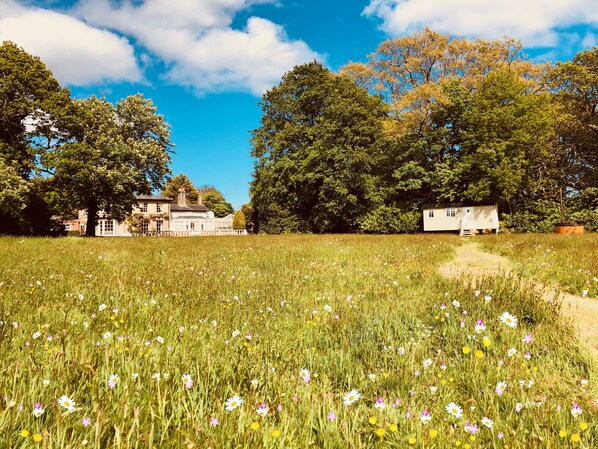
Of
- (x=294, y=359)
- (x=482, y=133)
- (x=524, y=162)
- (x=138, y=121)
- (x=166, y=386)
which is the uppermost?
(x=138, y=121)

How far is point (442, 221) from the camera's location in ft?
113

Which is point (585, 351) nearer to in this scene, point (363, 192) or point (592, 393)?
point (592, 393)

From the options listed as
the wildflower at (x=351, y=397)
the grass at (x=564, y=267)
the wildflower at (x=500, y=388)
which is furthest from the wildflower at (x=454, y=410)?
the grass at (x=564, y=267)

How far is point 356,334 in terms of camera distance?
13.2 ft

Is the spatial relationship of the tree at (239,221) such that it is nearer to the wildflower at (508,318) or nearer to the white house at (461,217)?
the white house at (461,217)

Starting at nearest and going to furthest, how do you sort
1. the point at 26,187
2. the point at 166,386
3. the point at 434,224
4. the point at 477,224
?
the point at 166,386
the point at 26,187
the point at 477,224
the point at 434,224

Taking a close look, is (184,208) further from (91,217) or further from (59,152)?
(59,152)

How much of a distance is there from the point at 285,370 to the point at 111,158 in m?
37.0

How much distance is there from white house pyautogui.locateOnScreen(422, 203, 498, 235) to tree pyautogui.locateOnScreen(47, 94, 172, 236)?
29.8m

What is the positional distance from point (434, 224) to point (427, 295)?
104 feet

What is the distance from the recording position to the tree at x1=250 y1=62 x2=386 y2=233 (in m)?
35.9

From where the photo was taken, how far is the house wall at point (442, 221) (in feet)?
110

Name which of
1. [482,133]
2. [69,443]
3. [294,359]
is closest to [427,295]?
[294,359]

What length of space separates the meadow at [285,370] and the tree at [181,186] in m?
97.8
